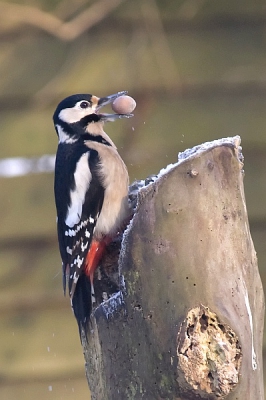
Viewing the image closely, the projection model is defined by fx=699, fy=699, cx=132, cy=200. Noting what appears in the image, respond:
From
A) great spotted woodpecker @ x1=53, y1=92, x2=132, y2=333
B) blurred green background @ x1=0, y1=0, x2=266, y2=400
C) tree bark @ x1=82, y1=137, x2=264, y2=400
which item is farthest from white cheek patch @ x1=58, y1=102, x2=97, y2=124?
tree bark @ x1=82, y1=137, x2=264, y2=400

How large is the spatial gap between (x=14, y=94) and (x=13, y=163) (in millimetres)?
229

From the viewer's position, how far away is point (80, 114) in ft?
6.82

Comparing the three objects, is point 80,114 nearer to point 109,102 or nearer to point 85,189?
point 109,102

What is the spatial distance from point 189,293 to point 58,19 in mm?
1367

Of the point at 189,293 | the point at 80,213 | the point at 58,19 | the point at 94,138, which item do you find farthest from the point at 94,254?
the point at 58,19

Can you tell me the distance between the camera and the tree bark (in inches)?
46.6

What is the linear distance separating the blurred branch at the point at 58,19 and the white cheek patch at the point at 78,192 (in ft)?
1.75

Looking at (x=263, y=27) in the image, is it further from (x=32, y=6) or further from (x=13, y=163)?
(x=13, y=163)

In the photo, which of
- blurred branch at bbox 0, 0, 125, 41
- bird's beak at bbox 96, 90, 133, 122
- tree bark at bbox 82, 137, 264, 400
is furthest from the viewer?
blurred branch at bbox 0, 0, 125, 41

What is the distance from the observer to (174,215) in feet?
4.06

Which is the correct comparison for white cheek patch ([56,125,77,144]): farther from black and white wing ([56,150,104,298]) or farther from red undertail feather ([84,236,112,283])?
→ red undertail feather ([84,236,112,283])

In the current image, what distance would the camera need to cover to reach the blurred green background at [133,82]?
90.6 inches

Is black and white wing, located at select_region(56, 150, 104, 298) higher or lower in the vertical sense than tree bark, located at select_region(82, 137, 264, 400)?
higher

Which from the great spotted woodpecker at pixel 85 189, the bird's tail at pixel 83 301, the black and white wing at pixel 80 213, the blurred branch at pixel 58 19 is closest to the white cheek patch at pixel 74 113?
the great spotted woodpecker at pixel 85 189
